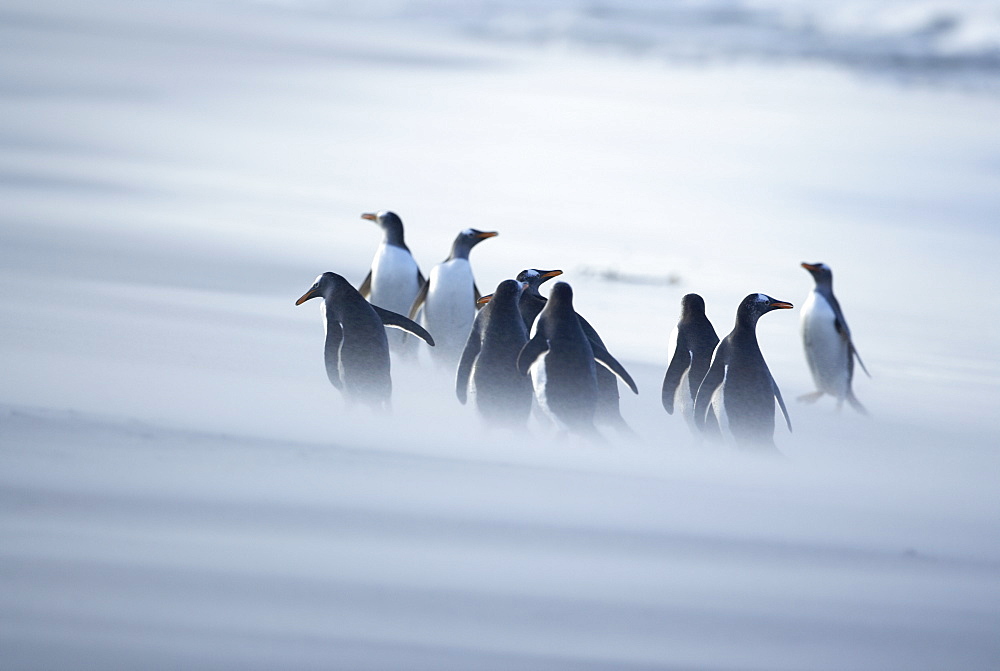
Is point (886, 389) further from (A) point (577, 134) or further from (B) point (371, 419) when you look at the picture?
(A) point (577, 134)

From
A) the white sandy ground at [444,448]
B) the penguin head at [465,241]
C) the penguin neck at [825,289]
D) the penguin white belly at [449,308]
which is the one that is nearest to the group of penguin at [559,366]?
the white sandy ground at [444,448]

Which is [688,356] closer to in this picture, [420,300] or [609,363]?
[609,363]

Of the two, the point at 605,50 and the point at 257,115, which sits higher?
the point at 605,50

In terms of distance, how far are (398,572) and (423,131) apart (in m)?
9.58

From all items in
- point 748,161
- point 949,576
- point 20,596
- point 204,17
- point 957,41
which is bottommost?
point 20,596

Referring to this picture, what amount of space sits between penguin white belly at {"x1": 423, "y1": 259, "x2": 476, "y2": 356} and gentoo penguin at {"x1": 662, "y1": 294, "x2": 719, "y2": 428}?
3.01 feet

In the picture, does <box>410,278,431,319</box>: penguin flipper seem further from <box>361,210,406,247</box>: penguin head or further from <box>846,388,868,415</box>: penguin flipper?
<box>846,388,868,415</box>: penguin flipper

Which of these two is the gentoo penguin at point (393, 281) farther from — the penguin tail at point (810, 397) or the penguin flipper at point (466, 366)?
the penguin tail at point (810, 397)

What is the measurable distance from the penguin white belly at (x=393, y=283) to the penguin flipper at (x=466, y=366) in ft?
4.05

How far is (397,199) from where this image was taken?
8.53m

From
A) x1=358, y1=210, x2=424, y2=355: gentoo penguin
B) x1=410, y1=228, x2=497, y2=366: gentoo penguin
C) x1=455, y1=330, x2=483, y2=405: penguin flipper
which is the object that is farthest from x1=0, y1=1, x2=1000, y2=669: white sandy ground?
x1=410, y1=228, x2=497, y2=366: gentoo penguin

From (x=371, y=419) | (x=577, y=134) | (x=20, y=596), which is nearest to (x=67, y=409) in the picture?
(x=371, y=419)

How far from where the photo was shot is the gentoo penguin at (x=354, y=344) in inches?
158

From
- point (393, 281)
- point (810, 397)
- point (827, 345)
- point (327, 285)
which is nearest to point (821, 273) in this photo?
point (827, 345)
